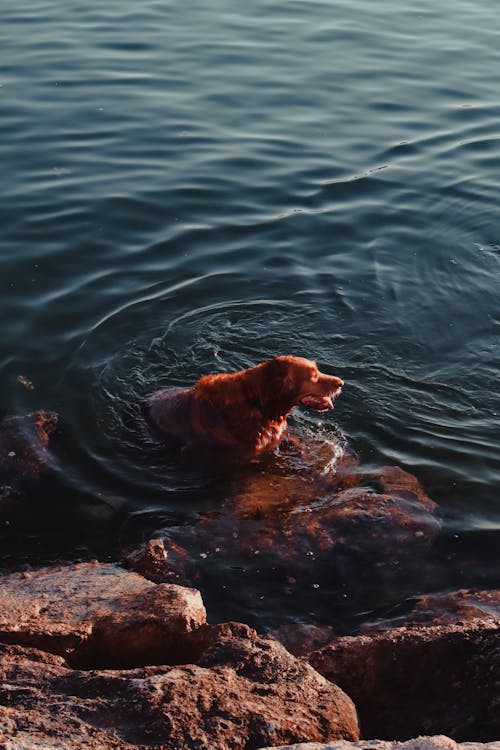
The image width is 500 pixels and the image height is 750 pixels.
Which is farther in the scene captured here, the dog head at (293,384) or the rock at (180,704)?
the dog head at (293,384)

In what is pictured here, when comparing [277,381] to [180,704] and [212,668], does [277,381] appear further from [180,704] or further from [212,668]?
[180,704]

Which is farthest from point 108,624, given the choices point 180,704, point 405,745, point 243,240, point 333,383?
point 243,240

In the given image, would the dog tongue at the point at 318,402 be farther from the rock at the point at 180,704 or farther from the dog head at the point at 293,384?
the rock at the point at 180,704

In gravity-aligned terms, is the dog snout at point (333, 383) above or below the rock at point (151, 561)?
above

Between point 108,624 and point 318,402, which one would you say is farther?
point 318,402

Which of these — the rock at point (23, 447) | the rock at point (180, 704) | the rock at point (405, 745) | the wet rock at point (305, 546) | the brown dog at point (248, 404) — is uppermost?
the rock at point (405, 745)

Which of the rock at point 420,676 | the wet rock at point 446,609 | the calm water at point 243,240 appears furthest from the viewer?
the calm water at point 243,240

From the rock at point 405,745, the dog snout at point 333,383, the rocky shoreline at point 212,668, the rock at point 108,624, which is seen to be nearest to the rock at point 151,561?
the rocky shoreline at point 212,668

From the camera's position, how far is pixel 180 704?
14.4 feet

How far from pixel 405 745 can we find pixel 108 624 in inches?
80.7

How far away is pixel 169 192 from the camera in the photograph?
1331cm

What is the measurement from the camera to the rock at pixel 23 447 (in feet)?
26.5

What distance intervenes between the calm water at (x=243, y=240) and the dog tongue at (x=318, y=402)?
0.54 metres

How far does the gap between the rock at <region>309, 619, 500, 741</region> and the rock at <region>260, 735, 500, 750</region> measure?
648 mm
